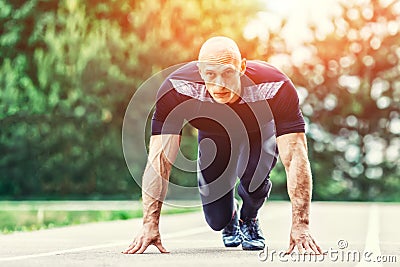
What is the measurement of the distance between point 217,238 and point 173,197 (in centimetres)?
2192

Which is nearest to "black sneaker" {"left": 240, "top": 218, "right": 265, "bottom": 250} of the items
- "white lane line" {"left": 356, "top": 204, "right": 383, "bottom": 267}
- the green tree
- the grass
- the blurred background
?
"white lane line" {"left": 356, "top": 204, "right": 383, "bottom": 267}

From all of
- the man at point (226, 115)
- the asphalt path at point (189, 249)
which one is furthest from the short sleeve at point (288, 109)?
the asphalt path at point (189, 249)

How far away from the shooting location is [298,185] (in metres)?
6.68

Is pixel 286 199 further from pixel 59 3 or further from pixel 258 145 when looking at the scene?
pixel 258 145

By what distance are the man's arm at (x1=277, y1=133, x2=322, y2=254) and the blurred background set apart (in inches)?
941

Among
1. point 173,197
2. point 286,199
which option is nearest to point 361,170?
point 286,199

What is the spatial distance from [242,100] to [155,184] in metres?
0.93

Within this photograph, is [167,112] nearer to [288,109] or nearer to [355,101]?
[288,109]

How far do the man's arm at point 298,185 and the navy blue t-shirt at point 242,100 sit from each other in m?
0.09

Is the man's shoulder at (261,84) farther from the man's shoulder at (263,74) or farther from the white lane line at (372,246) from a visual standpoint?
the white lane line at (372,246)

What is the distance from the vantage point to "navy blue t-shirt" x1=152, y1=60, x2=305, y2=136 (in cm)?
666

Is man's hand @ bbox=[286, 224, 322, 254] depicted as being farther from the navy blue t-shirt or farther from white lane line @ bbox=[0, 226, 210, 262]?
white lane line @ bbox=[0, 226, 210, 262]

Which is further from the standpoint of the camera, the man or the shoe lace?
the shoe lace

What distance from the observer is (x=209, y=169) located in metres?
7.94
